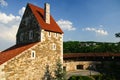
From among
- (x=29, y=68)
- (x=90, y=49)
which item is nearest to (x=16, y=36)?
(x=29, y=68)

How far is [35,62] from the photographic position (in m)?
34.7

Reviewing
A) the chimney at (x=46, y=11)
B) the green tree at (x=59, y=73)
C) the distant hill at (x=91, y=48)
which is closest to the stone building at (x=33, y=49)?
the chimney at (x=46, y=11)

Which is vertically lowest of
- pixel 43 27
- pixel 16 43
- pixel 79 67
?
pixel 79 67

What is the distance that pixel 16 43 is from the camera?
44531 mm

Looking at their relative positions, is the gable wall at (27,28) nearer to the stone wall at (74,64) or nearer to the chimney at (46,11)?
the chimney at (46,11)

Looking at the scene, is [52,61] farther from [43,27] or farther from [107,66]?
[107,66]

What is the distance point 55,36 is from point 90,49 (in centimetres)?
3667

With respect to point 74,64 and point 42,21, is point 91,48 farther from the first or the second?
point 42,21

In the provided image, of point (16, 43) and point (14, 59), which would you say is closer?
point (14, 59)

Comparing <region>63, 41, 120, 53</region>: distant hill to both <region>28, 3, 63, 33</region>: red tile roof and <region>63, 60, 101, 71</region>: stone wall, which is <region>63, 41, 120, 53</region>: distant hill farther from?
<region>28, 3, 63, 33</region>: red tile roof

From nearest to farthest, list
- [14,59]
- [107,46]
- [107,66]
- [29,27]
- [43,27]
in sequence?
1. [14,59]
2. [43,27]
3. [29,27]
4. [107,66]
5. [107,46]

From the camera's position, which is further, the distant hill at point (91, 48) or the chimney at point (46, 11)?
the distant hill at point (91, 48)

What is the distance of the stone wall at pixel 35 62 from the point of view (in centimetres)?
3040

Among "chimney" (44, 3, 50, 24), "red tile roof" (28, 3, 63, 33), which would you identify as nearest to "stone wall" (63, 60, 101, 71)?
"red tile roof" (28, 3, 63, 33)
